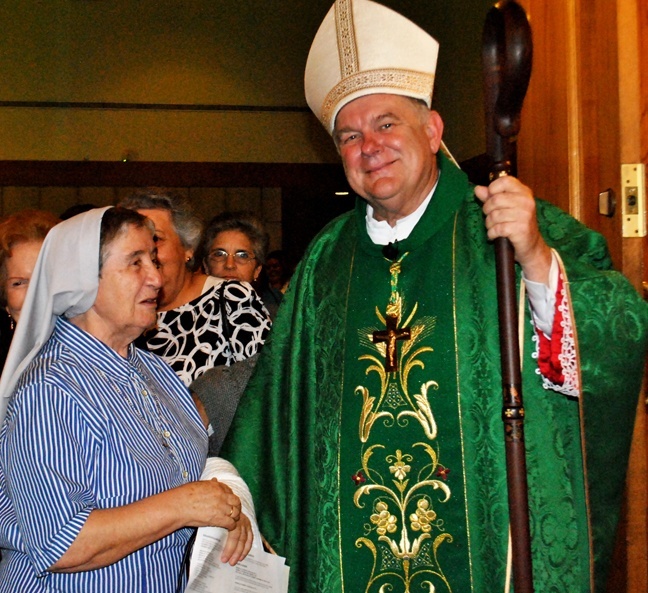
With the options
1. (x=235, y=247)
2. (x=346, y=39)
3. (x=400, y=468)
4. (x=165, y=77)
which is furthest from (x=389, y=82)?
(x=165, y=77)

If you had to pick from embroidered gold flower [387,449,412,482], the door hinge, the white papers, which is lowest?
the white papers

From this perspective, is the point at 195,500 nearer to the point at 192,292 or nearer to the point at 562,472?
the point at 562,472

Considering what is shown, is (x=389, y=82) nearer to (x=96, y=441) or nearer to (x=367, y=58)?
(x=367, y=58)

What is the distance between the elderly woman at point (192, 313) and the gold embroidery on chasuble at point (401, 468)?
0.95 metres

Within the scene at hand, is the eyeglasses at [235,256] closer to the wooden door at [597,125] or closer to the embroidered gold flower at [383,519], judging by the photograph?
the wooden door at [597,125]

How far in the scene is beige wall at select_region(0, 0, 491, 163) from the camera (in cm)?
803

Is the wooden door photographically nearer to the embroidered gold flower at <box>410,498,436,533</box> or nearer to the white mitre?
the white mitre

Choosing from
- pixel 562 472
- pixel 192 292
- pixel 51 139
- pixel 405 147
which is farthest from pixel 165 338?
pixel 51 139

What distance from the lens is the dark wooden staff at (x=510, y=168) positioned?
71.1 inches

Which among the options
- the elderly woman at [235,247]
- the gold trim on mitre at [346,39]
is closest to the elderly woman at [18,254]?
the gold trim on mitre at [346,39]

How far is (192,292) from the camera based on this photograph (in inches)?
134

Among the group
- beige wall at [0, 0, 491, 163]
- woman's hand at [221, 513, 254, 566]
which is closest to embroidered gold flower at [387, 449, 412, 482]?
woman's hand at [221, 513, 254, 566]

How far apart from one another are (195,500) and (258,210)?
21.7 ft

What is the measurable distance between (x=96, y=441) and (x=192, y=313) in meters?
1.21
